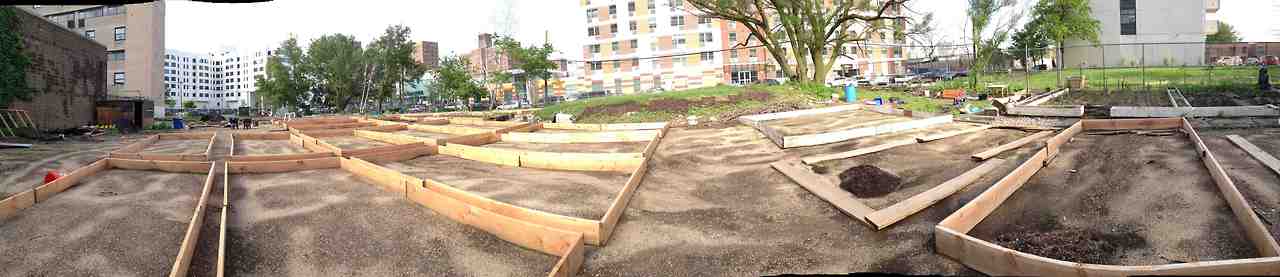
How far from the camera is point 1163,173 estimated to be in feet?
20.6

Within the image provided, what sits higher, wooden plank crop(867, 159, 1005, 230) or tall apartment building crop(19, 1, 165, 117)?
tall apartment building crop(19, 1, 165, 117)

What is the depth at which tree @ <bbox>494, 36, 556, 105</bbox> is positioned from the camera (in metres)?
42.1

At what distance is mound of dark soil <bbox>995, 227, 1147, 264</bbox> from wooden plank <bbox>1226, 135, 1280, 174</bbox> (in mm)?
2947

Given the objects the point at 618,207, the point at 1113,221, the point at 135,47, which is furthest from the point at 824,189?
the point at 135,47

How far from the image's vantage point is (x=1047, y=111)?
42.5ft

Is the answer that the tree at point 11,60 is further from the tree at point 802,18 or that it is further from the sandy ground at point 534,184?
the tree at point 802,18

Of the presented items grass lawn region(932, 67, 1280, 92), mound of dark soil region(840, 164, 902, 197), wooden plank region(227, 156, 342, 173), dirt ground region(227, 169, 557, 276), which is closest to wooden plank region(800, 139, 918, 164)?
mound of dark soil region(840, 164, 902, 197)

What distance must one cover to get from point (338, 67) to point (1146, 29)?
61.1 metres

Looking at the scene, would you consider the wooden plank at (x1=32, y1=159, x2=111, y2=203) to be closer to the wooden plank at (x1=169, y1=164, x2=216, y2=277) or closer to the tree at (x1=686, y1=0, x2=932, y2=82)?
the wooden plank at (x1=169, y1=164, x2=216, y2=277)

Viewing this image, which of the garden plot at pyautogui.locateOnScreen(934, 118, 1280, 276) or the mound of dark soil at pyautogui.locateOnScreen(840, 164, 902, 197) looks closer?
the garden plot at pyautogui.locateOnScreen(934, 118, 1280, 276)

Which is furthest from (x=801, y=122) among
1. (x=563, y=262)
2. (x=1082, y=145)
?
(x=563, y=262)

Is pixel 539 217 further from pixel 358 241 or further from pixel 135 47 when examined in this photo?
pixel 135 47

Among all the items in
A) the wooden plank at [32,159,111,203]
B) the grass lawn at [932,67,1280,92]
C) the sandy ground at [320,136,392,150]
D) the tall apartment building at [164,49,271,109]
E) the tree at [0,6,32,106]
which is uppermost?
the tall apartment building at [164,49,271,109]

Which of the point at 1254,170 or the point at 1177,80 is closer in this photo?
the point at 1254,170
